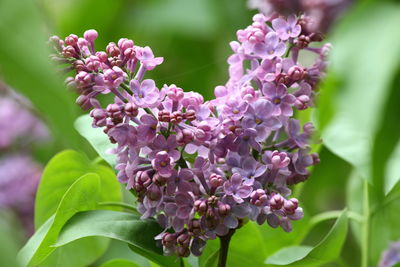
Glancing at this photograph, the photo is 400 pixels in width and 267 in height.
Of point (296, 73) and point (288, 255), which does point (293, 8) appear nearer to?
point (296, 73)

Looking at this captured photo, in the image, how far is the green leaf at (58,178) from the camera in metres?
0.60

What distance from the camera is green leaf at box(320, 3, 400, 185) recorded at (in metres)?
0.13

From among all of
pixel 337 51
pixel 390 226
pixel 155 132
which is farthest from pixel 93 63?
pixel 390 226

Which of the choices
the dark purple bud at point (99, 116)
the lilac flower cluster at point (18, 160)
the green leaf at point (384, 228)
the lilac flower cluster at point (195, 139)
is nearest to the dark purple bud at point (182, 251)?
the lilac flower cluster at point (195, 139)

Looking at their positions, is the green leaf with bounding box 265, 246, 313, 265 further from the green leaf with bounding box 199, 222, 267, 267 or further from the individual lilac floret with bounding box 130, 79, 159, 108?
the individual lilac floret with bounding box 130, 79, 159, 108

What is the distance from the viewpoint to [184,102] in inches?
16.9

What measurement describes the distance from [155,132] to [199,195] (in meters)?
0.05

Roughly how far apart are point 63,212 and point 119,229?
5 cm

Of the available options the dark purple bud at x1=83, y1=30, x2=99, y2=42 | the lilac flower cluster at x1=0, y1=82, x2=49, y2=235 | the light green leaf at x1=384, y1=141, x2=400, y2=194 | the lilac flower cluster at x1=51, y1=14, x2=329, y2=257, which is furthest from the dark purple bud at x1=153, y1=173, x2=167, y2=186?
the lilac flower cluster at x1=0, y1=82, x2=49, y2=235

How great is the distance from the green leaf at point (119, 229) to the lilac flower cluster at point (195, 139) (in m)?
0.02

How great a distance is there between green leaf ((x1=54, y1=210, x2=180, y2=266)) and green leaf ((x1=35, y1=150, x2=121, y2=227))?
126 mm

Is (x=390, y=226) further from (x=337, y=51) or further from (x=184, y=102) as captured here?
(x=337, y=51)

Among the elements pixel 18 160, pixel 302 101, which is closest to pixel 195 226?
pixel 302 101

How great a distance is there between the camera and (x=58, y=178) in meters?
0.60
